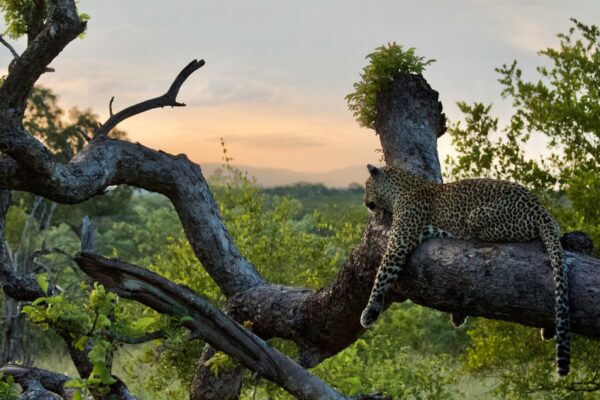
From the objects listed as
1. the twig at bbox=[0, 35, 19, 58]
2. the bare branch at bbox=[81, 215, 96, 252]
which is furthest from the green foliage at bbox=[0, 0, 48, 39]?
the bare branch at bbox=[81, 215, 96, 252]

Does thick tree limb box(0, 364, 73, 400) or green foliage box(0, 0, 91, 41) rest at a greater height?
green foliage box(0, 0, 91, 41)

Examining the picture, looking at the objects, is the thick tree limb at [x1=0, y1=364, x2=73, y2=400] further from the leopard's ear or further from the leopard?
the leopard's ear

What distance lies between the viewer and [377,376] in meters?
12.1

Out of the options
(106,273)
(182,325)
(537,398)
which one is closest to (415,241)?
(182,325)

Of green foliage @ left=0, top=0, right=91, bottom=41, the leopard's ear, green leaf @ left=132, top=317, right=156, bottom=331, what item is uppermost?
green foliage @ left=0, top=0, right=91, bottom=41

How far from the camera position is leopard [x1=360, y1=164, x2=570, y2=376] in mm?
5891

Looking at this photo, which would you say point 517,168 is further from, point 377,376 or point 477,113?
point 377,376

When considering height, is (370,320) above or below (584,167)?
below

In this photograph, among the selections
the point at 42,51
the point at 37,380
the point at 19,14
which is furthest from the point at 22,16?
the point at 37,380

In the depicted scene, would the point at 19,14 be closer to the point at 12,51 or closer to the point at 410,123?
the point at 12,51

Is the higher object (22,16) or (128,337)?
(22,16)

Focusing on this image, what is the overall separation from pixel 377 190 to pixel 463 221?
51.3 inches

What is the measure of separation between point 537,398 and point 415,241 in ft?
38.9

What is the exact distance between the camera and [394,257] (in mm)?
6730
